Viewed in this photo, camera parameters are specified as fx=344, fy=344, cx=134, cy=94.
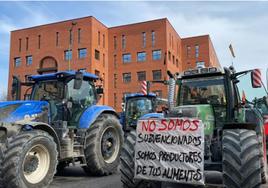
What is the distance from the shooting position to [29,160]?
22.5ft

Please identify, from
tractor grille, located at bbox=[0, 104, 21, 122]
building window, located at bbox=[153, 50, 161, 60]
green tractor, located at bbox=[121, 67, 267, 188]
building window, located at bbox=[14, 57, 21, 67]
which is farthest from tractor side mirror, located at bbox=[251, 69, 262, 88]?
building window, located at bbox=[14, 57, 21, 67]

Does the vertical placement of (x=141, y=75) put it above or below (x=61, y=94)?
A: above

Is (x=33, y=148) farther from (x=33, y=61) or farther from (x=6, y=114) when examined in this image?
(x=33, y=61)

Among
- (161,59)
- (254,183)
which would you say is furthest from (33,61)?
(254,183)

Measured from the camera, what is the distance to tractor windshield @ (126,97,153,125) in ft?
56.1

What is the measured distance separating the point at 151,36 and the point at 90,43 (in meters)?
9.53

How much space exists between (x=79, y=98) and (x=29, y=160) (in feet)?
9.57

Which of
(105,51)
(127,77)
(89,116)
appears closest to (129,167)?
(89,116)

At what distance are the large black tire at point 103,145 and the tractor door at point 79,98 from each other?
52cm

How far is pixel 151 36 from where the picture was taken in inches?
2063

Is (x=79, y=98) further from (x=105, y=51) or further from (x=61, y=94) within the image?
(x=105, y=51)

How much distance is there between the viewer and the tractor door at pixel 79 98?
9.09 meters

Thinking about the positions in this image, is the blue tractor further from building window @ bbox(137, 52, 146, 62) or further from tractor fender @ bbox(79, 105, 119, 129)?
building window @ bbox(137, 52, 146, 62)

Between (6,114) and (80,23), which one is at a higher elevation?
(80,23)
